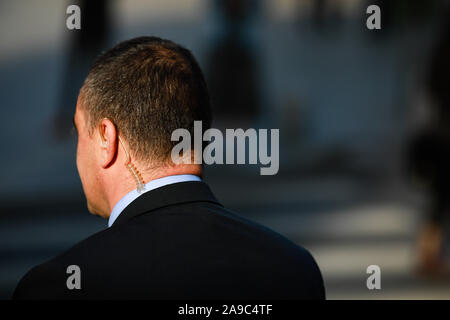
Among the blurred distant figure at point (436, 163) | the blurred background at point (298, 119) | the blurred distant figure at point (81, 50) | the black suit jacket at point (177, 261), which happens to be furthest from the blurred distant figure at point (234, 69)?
the black suit jacket at point (177, 261)

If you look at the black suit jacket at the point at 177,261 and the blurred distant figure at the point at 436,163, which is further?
the blurred distant figure at the point at 436,163

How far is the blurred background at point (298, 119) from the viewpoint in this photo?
17.9 feet

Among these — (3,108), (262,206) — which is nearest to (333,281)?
(262,206)

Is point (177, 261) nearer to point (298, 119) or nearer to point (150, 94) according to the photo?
point (150, 94)

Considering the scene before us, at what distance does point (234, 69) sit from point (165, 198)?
6.83m

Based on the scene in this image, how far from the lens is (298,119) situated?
824 centimetres

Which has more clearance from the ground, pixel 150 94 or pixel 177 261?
pixel 150 94

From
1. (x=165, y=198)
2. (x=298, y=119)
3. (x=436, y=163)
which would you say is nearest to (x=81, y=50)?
(x=298, y=119)

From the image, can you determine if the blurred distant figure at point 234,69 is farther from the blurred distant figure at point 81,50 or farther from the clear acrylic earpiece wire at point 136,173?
the clear acrylic earpiece wire at point 136,173

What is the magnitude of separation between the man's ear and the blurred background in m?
3.58

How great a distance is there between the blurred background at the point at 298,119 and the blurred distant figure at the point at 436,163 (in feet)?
0.04

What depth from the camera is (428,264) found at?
5207 millimetres

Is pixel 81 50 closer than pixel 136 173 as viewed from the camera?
No
